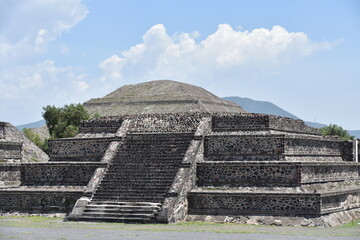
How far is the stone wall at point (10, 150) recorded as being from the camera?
33.0 metres

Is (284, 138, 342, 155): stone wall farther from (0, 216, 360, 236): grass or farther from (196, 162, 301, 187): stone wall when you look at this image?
(0, 216, 360, 236): grass

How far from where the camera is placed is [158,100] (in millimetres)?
87250

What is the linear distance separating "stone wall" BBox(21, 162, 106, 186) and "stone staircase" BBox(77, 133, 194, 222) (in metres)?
1.26

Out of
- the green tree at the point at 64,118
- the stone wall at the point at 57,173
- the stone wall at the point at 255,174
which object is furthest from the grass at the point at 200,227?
the green tree at the point at 64,118

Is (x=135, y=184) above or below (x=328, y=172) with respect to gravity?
below

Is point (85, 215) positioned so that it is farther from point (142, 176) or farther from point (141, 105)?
point (141, 105)

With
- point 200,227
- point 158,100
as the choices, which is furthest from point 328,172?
point 158,100

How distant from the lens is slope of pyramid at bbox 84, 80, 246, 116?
83125 mm

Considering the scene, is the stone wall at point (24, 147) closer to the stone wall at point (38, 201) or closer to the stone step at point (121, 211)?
the stone wall at point (38, 201)

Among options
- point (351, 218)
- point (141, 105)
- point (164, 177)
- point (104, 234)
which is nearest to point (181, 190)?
point (164, 177)

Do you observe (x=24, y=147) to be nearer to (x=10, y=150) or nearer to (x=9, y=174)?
(x=10, y=150)

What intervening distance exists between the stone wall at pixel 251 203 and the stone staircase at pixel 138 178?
4.77 ft

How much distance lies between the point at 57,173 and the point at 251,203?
9.05m

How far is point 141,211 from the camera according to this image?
23.6 m
